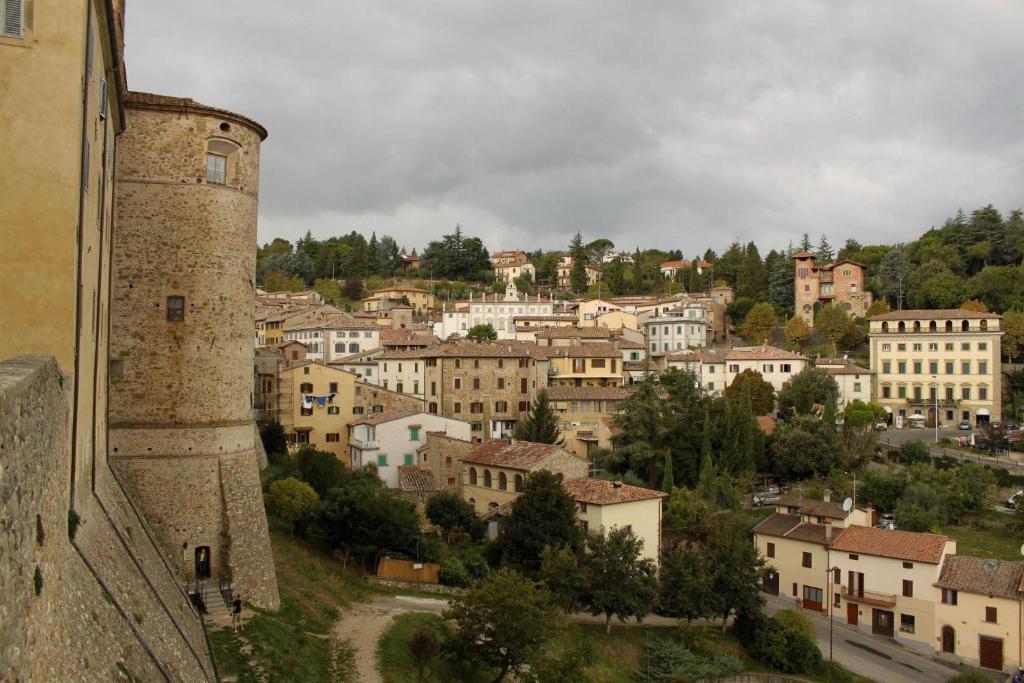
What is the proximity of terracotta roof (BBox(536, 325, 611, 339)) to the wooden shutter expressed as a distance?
5851 cm

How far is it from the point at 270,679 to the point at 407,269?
389ft

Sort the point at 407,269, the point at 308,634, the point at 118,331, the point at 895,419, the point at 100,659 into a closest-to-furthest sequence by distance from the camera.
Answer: the point at 100,659, the point at 118,331, the point at 308,634, the point at 895,419, the point at 407,269

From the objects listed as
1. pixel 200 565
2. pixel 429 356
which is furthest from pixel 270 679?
pixel 429 356

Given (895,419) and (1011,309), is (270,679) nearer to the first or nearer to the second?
(895,419)

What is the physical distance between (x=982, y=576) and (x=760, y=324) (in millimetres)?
53687

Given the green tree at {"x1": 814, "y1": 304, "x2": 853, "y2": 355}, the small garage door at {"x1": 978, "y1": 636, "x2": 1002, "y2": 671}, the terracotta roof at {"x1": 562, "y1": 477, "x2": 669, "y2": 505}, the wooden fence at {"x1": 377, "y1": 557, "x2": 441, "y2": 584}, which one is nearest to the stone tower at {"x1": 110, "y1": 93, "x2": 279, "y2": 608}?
the wooden fence at {"x1": 377, "y1": 557, "x2": 441, "y2": 584}

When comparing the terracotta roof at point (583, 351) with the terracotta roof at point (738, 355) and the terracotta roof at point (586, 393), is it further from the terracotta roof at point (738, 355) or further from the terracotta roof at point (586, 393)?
the terracotta roof at point (738, 355)

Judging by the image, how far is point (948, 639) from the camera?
110 feet

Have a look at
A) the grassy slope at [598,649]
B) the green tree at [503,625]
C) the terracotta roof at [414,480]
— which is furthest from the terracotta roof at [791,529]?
the green tree at [503,625]

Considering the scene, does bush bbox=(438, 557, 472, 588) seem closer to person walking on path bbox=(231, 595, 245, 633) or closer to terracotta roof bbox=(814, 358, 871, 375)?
person walking on path bbox=(231, 595, 245, 633)

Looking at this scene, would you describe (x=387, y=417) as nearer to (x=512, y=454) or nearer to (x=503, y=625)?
(x=512, y=454)

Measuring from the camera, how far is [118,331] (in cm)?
1839

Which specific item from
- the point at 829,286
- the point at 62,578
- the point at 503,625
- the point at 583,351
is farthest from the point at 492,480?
the point at 829,286

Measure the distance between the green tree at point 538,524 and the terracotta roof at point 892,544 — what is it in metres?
13.7
